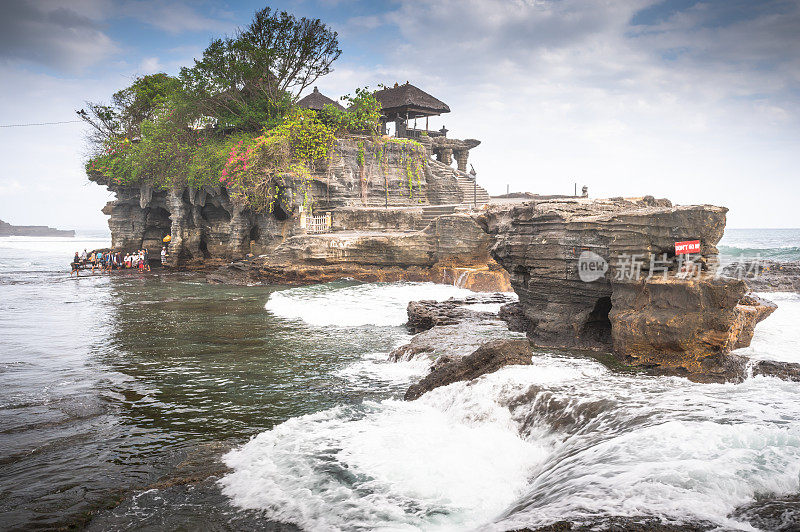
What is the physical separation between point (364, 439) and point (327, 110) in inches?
1040

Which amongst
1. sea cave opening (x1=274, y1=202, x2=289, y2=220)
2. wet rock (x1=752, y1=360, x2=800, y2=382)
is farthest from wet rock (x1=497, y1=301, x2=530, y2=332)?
→ sea cave opening (x1=274, y1=202, x2=289, y2=220)

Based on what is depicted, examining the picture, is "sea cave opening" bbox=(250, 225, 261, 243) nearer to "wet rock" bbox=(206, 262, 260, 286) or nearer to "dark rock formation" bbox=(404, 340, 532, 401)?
"wet rock" bbox=(206, 262, 260, 286)

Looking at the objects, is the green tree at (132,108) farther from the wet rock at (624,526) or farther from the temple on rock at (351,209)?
the wet rock at (624,526)

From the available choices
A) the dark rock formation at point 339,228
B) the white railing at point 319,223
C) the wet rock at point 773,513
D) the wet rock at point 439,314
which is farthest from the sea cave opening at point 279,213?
the wet rock at point 773,513

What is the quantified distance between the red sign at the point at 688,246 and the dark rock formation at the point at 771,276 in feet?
33.3

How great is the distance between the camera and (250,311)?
1644 cm

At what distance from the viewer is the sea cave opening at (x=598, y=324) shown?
1032 centimetres

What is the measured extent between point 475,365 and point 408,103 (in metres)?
28.2

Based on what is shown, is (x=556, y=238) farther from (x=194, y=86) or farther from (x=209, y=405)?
(x=194, y=86)

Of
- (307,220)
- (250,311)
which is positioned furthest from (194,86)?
(250,311)

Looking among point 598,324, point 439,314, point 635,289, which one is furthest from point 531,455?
point 439,314

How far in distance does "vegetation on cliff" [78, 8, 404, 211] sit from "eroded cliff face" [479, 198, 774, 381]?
1737 centimetres

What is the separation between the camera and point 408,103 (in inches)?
1310

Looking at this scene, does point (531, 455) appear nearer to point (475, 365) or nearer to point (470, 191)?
point (475, 365)
